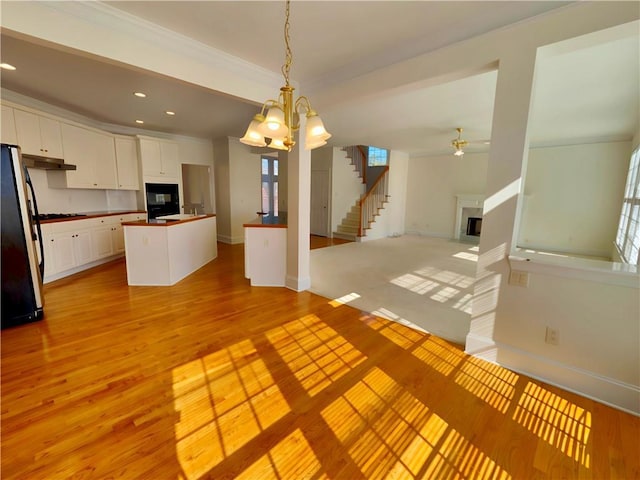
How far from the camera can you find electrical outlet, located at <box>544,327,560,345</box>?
2086 millimetres

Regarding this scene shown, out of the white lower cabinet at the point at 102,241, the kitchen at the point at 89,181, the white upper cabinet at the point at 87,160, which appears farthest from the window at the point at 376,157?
the white lower cabinet at the point at 102,241

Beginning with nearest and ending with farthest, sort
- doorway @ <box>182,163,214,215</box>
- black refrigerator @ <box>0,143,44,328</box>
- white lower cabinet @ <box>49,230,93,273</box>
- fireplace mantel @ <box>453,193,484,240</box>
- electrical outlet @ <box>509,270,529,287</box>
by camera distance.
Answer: electrical outlet @ <box>509,270,529,287</box>, black refrigerator @ <box>0,143,44,328</box>, white lower cabinet @ <box>49,230,93,273</box>, doorway @ <box>182,163,214,215</box>, fireplace mantel @ <box>453,193,484,240</box>

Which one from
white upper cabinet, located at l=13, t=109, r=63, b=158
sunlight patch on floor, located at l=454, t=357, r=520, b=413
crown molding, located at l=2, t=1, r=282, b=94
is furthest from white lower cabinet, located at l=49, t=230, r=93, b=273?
sunlight patch on floor, located at l=454, t=357, r=520, b=413

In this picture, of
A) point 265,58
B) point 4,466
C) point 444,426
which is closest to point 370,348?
point 444,426

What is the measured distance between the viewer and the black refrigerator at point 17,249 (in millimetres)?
2730

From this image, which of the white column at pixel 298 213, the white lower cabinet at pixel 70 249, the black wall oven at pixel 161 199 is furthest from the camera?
the black wall oven at pixel 161 199

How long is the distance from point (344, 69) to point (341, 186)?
5.78 metres

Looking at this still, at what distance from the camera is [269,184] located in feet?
36.6

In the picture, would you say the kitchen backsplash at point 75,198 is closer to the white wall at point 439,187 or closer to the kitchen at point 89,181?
the kitchen at point 89,181

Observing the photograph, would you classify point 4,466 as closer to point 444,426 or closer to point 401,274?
point 444,426

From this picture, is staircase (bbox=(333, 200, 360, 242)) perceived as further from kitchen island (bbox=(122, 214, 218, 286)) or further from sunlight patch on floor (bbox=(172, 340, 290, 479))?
sunlight patch on floor (bbox=(172, 340, 290, 479))

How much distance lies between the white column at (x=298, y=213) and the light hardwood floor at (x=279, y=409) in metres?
1.17

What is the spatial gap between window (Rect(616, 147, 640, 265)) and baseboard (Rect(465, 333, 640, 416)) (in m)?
2.87

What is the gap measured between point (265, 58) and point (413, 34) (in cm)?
150
